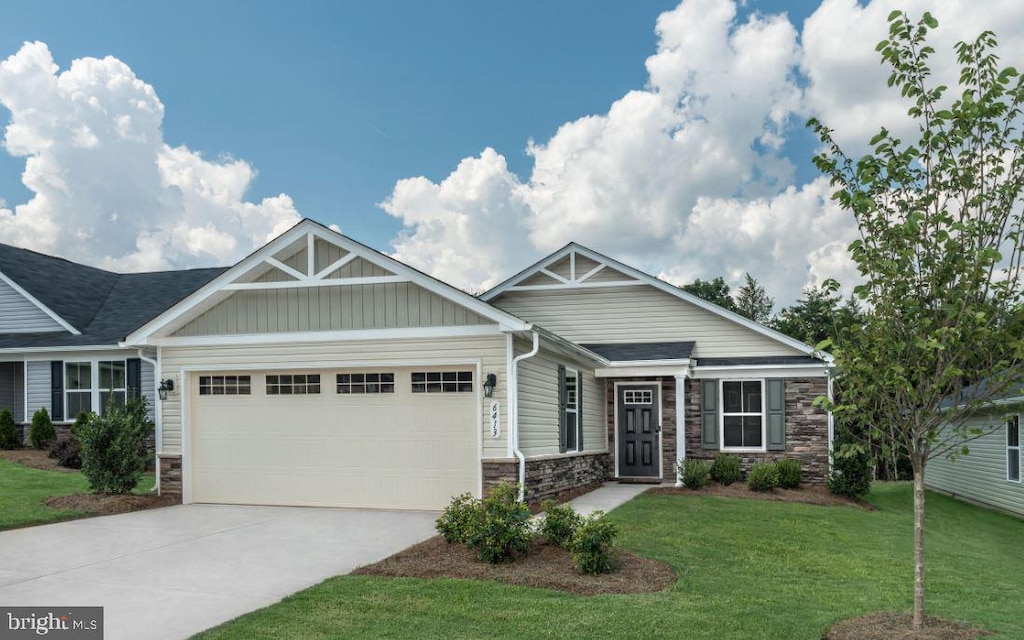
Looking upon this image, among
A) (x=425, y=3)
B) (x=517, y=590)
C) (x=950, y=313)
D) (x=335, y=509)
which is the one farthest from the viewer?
(x=425, y=3)

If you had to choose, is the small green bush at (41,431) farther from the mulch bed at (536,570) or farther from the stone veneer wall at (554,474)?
the mulch bed at (536,570)

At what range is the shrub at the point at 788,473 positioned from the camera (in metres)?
16.0

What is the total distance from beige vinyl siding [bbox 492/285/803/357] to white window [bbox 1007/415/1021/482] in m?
5.40

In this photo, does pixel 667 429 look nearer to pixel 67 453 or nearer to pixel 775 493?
pixel 775 493

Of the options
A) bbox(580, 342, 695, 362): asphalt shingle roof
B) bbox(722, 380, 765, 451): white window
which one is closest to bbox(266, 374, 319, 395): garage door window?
bbox(580, 342, 695, 362): asphalt shingle roof

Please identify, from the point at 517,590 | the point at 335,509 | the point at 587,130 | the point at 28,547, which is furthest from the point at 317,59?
the point at 517,590

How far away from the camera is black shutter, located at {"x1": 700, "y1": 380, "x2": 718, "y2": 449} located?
677 inches

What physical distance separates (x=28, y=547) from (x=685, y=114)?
47.6ft

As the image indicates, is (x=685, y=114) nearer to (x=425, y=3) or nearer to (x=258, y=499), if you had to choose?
(x=425, y=3)

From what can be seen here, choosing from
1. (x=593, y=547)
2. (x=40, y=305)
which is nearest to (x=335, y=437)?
(x=593, y=547)

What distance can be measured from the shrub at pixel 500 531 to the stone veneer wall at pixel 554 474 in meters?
3.17

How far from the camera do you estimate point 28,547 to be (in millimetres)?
9602

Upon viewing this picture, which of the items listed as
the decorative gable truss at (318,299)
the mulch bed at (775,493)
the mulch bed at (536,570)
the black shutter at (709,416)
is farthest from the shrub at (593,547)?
the black shutter at (709,416)

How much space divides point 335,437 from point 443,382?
198 cm
